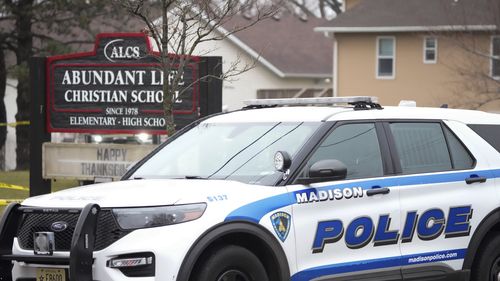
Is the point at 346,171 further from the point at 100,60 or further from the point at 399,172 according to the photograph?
the point at 100,60

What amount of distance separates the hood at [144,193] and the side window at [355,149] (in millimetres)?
760

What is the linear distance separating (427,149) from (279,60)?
112ft

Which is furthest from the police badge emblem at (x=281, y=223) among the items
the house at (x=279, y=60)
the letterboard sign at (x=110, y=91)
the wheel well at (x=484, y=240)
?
the house at (x=279, y=60)

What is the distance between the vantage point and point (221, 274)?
6664 mm

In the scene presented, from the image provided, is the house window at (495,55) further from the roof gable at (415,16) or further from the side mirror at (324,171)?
the side mirror at (324,171)

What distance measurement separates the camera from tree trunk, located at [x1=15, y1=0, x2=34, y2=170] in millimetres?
27156

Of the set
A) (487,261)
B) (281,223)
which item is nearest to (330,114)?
(281,223)

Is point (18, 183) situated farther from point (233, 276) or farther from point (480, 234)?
point (233, 276)

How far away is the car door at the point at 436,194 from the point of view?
770 centimetres

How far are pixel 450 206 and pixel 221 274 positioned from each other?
225cm

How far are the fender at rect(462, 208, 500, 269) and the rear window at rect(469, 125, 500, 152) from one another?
25.8 inches

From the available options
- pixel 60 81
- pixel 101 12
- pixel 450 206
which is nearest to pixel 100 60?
pixel 60 81

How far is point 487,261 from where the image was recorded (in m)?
8.30

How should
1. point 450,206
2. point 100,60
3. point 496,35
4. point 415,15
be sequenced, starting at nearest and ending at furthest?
1. point 450,206
2. point 100,60
3. point 496,35
4. point 415,15
